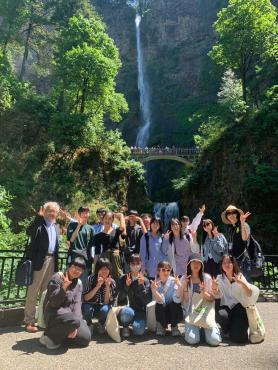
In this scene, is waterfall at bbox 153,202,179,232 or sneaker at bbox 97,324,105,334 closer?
sneaker at bbox 97,324,105,334

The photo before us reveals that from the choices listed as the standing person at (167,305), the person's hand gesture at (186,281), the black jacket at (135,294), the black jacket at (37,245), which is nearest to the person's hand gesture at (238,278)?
the person's hand gesture at (186,281)

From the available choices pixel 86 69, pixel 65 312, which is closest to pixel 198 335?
pixel 65 312

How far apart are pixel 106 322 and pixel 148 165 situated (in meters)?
34.3

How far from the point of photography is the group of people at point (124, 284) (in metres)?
5.42

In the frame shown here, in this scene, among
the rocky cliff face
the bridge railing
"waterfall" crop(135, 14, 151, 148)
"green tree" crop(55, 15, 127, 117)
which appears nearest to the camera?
"green tree" crop(55, 15, 127, 117)

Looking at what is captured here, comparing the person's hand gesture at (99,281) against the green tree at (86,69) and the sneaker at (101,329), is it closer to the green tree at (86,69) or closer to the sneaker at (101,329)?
the sneaker at (101,329)

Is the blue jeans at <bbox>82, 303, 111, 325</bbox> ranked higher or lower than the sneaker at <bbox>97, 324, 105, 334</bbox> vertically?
higher

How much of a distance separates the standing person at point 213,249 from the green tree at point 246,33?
71.3 feet

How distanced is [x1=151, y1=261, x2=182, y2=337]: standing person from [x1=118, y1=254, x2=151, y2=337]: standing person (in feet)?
0.61

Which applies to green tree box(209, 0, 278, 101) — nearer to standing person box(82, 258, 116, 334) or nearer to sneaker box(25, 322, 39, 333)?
standing person box(82, 258, 116, 334)

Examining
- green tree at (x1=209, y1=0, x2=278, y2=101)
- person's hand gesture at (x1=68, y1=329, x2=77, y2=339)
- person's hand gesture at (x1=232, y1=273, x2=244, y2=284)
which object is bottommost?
person's hand gesture at (x1=68, y1=329, x2=77, y2=339)

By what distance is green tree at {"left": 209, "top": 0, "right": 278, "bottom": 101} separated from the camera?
27266 millimetres

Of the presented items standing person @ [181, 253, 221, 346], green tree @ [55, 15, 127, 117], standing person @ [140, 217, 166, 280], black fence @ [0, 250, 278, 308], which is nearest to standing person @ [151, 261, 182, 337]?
standing person @ [181, 253, 221, 346]

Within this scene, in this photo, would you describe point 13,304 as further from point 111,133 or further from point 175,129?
point 175,129
